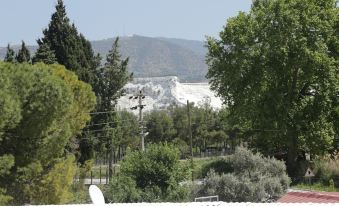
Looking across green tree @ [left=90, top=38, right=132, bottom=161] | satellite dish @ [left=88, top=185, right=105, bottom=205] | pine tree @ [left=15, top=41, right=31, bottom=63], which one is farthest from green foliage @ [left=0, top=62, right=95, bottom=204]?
green tree @ [left=90, top=38, right=132, bottom=161]

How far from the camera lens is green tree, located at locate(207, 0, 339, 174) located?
1500 inches

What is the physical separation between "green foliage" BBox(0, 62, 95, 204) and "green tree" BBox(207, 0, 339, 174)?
17178 mm

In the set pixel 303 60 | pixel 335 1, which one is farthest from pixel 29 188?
pixel 335 1

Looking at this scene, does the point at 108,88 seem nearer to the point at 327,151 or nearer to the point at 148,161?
the point at 327,151

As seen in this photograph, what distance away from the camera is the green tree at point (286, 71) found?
38094mm

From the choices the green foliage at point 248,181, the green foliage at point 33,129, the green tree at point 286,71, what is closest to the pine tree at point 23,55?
the green tree at point 286,71

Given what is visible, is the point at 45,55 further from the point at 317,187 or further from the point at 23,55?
the point at 317,187

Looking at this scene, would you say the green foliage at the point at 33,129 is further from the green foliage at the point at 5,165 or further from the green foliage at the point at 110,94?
the green foliage at the point at 110,94

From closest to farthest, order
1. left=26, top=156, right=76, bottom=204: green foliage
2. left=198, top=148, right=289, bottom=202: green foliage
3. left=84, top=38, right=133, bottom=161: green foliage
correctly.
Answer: left=26, top=156, right=76, bottom=204: green foliage → left=198, top=148, right=289, bottom=202: green foliage → left=84, top=38, right=133, bottom=161: green foliage

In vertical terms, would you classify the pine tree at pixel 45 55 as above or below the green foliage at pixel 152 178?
above

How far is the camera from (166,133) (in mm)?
75312

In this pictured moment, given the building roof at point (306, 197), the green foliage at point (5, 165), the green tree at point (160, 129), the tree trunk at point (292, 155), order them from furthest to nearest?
the green tree at point (160, 129) < the tree trunk at point (292, 155) < the building roof at point (306, 197) < the green foliage at point (5, 165)

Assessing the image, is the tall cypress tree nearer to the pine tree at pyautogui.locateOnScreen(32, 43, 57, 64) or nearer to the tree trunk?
the pine tree at pyautogui.locateOnScreen(32, 43, 57, 64)

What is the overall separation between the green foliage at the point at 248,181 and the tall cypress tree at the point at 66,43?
50.3 feet
